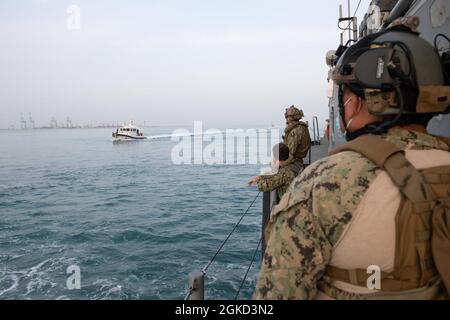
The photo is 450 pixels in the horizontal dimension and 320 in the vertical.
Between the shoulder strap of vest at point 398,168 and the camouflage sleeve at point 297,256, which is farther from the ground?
the shoulder strap of vest at point 398,168

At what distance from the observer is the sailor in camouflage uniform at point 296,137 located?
591 centimetres

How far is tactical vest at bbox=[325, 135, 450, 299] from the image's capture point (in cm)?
120

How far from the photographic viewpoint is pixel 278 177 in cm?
512

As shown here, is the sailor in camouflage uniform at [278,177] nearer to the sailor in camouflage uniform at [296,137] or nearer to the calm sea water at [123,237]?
the sailor in camouflage uniform at [296,137]

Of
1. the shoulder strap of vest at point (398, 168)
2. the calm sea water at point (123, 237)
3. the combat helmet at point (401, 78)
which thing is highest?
the combat helmet at point (401, 78)

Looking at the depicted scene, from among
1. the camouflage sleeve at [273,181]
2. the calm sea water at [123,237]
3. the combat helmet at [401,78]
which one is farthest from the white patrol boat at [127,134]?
the combat helmet at [401,78]

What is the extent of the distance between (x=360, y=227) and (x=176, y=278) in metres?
10.1

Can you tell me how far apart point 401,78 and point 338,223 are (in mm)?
638

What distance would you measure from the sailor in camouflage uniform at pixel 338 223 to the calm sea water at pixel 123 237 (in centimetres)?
Result: 786
